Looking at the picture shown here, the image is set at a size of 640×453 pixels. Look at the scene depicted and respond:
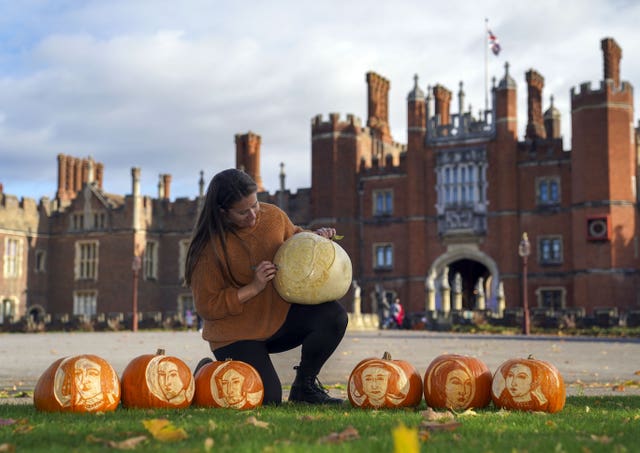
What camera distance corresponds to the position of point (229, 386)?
19.9 ft

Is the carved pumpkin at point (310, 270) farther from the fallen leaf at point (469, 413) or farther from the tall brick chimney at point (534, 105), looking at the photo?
the tall brick chimney at point (534, 105)

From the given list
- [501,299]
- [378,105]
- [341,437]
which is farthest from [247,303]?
[378,105]

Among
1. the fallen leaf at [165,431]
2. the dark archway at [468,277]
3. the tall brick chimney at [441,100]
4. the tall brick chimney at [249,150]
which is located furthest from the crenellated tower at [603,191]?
the fallen leaf at [165,431]

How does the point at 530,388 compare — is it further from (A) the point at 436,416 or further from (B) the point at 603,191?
(B) the point at 603,191

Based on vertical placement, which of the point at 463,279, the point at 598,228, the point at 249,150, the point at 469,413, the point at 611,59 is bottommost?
the point at 469,413

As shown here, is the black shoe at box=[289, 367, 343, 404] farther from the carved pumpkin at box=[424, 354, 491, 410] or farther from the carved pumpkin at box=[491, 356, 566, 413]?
the carved pumpkin at box=[491, 356, 566, 413]

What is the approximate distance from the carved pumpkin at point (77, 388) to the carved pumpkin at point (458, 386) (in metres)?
2.11

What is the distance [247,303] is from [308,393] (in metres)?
0.78

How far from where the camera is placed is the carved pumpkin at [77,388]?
5.75 meters

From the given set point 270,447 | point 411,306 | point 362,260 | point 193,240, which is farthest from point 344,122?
point 270,447

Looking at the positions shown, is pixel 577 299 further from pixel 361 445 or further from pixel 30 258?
pixel 361 445

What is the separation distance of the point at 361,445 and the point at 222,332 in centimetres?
259

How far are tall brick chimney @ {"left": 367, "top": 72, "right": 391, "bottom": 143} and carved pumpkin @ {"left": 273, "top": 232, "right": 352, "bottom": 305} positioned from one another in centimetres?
4221

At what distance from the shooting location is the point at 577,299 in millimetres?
38125
